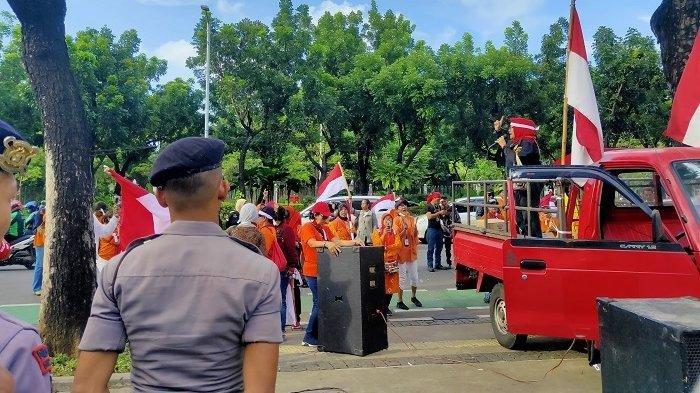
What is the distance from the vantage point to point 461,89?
31.3 meters

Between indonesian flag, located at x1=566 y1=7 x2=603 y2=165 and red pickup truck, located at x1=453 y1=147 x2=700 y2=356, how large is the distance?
19cm

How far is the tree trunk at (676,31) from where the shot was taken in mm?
9258

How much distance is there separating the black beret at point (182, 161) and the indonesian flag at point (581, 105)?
17.2ft

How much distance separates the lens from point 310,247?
322 inches

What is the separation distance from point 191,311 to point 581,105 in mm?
5904

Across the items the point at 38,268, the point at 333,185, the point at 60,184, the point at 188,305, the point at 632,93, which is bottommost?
the point at 38,268

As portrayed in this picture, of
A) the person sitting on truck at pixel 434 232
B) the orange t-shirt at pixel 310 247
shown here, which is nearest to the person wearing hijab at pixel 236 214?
the orange t-shirt at pixel 310 247

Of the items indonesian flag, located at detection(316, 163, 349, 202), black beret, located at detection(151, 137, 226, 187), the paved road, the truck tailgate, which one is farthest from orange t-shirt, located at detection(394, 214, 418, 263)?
black beret, located at detection(151, 137, 226, 187)

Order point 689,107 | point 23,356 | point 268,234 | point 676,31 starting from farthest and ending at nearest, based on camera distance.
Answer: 1. point 676,31
2. point 268,234
3. point 689,107
4. point 23,356

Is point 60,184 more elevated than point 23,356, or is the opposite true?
point 60,184

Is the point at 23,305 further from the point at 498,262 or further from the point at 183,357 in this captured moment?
the point at 183,357

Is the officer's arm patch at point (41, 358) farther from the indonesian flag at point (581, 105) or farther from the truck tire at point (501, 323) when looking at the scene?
the truck tire at point (501, 323)

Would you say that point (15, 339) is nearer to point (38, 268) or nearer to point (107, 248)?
point (107, 248)

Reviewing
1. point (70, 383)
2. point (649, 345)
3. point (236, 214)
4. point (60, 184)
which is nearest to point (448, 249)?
point (236, 214)
